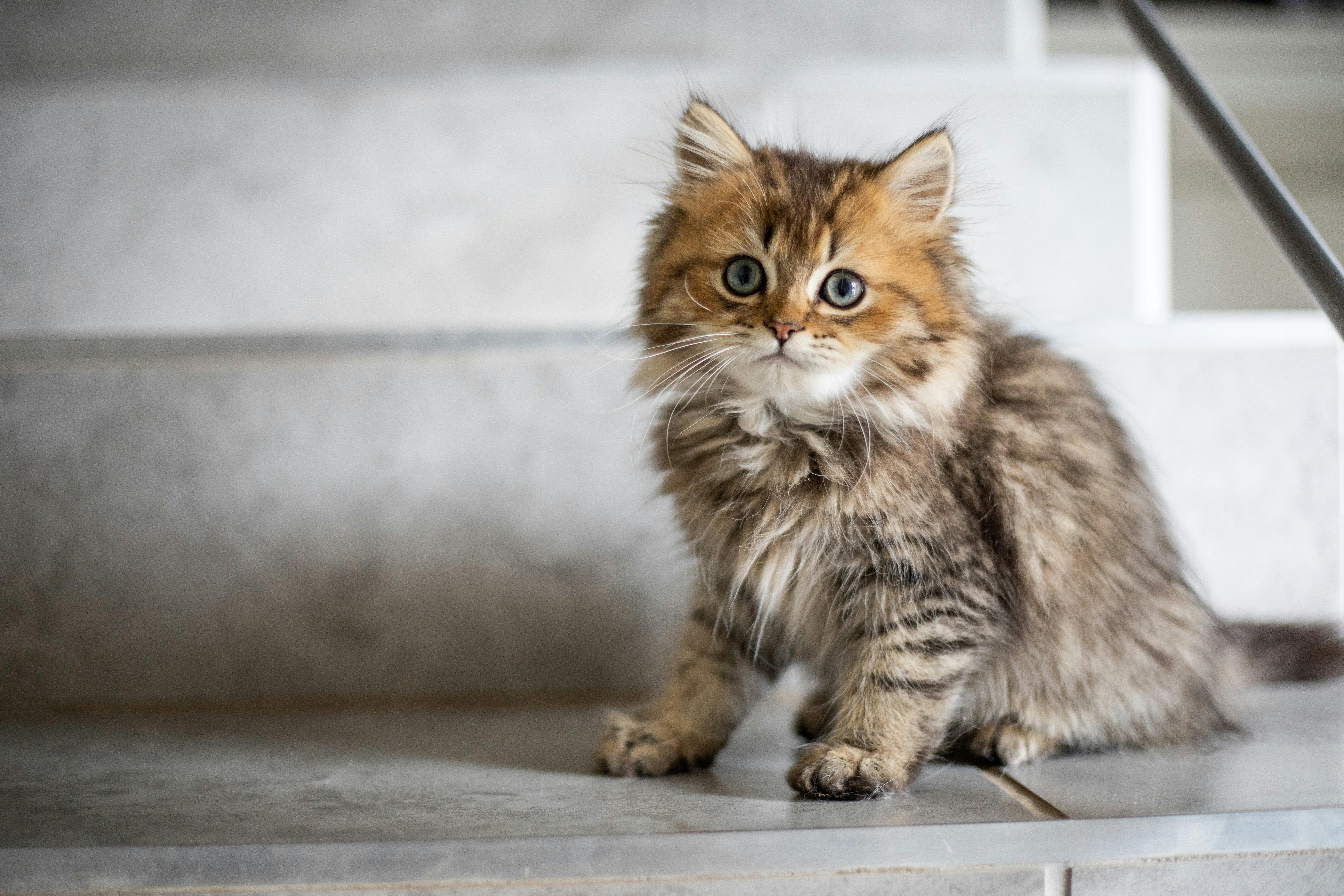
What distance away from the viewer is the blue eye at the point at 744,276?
1239 mm

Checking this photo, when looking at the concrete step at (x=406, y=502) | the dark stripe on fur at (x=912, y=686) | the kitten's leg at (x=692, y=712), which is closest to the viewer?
the dark stripe on fur at (x=912, y=686)

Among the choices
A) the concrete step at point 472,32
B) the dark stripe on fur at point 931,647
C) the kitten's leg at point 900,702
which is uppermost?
the concrete step at point 472,32

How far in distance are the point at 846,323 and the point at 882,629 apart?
401mm

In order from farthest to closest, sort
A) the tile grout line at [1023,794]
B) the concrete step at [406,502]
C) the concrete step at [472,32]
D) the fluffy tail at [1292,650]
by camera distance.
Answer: the concrete step at [472,32] < the concrete step at [406,502] < the fluffy tail at [1292,650] < the tile grout line at [1023,794]

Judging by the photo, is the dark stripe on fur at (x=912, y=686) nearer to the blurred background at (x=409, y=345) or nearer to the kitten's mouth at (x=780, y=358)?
the kitten's mouth at (x=780, y=358)

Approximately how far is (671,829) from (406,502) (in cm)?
107

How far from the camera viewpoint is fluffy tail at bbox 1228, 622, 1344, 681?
1.72m

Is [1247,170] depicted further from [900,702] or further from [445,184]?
[445,184]

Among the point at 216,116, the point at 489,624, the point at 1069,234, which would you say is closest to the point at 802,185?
the point at 1069,234

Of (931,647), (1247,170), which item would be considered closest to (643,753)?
(931,647)

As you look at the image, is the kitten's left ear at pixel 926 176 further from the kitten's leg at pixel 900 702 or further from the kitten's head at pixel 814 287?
the kitten's leg at pixel 900 702

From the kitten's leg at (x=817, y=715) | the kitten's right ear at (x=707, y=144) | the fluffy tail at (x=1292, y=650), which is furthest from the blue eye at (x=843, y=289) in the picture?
the fluffy tail at (x=1292, y=650)

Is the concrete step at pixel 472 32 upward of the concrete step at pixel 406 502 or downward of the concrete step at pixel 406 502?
upward

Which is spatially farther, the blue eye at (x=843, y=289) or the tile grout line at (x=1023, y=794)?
the blue eye at (x=843, y=289)
